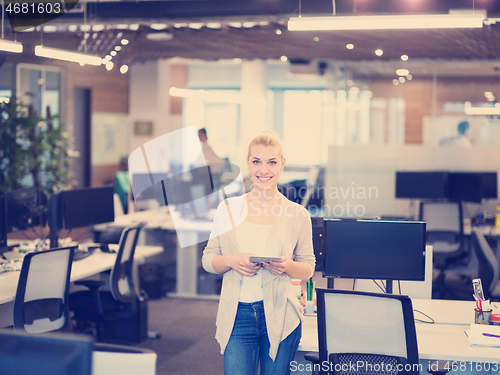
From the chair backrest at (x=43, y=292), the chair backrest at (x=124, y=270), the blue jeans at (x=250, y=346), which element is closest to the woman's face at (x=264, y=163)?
the blue jeans at (x=250, y=346)

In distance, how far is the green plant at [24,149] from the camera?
7.16m

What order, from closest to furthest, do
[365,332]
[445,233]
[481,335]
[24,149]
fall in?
[365,332] < [481,335] < [445,233] < [24,149]

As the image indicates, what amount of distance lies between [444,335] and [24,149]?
Answer: 655cm

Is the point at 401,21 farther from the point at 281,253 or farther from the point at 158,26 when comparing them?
the point at 158,26

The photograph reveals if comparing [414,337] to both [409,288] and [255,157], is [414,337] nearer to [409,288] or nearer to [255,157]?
[255,157]

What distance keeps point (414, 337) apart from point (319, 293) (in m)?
0.40

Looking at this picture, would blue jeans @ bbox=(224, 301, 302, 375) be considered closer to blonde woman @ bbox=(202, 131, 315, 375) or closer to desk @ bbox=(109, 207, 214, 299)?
blonde woman @ bbox=(202, 131, 315, 375)

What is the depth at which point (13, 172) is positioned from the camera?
718 cm

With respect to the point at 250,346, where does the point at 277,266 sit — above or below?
above

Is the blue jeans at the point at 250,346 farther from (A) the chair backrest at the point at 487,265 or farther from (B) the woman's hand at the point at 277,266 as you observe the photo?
(A) the chair backrest at the point at 487,265

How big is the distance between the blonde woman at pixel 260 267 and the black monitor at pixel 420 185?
15.1 ft

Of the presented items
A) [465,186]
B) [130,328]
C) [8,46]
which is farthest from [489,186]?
[8,46]

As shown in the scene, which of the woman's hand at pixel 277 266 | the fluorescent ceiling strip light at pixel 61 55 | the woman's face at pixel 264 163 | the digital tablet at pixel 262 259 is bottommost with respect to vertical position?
the woman's hand at pixel 277 266

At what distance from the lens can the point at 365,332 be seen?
2.08 meters
